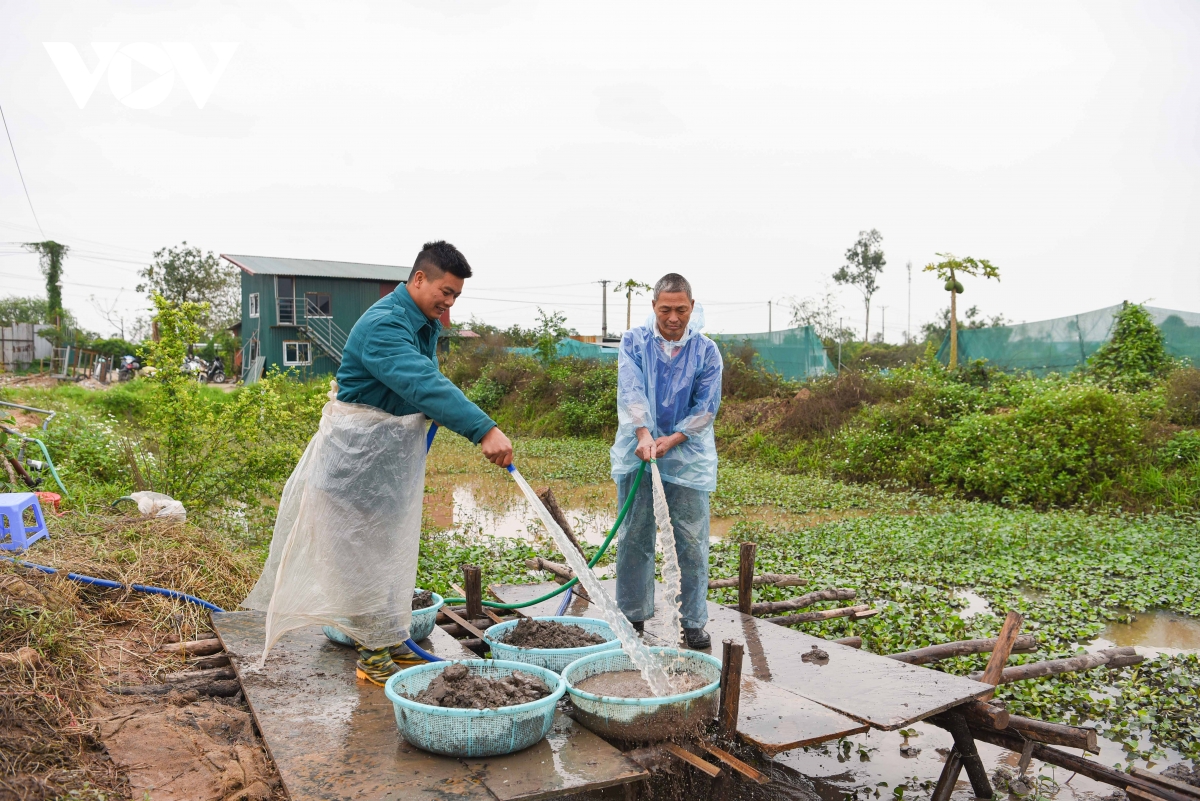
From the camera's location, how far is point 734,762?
2.65m

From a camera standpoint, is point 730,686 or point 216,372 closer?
point 730,686

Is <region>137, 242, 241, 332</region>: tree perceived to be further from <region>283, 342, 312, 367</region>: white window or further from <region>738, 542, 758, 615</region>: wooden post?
<region>738, 542, 758, 615</region>: wooden post

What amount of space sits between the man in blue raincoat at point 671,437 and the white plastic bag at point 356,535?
116cm

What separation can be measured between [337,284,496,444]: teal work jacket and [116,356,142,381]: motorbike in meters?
25.9

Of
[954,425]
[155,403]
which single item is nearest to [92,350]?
[155,403]

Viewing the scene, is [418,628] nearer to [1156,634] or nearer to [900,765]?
[900,765]

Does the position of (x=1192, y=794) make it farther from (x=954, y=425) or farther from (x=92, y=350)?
(x=92, y=350)

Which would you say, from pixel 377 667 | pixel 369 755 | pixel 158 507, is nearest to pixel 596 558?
pixel 377 667

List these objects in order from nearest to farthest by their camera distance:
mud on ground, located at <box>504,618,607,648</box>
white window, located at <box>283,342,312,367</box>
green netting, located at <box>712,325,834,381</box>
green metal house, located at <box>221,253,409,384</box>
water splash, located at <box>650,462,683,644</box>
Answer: mud on ground, located at <box>504,618,607,648</box>, water splash, located at <box>650,462,683,644</box>, green netting, located at <box>712,325,834,381</box>, green metal house, located at <box>221,253,409,384</box>, white window, located at <box>283,342,312,367</box>

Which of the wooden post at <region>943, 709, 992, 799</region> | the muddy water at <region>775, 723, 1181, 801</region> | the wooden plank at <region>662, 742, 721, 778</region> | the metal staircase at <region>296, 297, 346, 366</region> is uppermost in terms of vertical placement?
the metal staircase at <region>296, 297, 346, 366</region>

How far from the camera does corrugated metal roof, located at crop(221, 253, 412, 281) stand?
26256 mm

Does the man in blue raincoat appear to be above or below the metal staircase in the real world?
below

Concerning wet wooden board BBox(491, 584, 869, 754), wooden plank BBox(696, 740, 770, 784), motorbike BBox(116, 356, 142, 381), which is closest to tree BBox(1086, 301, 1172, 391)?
wet wooden board BBox(491, 584, 869, 754)

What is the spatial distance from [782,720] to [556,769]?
0.90 m
